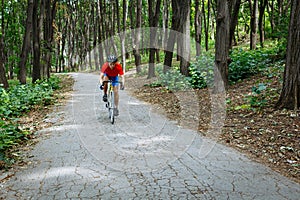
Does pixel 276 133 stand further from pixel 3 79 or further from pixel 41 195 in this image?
pixel 3 79

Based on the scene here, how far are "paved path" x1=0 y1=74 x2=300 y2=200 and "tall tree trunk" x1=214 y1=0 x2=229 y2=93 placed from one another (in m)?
4.27

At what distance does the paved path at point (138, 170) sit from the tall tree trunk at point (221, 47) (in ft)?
14.0

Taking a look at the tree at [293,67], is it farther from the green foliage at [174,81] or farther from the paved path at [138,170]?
the green foliage at [174,81]

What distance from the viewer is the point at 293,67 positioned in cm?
751

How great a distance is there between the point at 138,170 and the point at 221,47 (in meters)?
7.63

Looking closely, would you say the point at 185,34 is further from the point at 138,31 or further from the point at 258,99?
the point at 138,31

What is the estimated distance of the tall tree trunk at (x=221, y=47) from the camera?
442 inches

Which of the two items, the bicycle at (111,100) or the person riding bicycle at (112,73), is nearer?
the bicycle at (111,100)

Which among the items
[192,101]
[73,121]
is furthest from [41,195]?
[192,101]

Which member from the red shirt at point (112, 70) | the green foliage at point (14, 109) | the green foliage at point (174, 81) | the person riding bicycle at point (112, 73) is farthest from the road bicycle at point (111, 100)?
the green foliage at point (174, 81)

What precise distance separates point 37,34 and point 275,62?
1332cm

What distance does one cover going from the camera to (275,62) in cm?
1395

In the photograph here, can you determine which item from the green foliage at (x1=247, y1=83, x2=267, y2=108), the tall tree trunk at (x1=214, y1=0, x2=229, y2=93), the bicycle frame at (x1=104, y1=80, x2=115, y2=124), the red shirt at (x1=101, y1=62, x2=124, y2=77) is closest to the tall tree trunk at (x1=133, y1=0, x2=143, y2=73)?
the tall tree trunk at (x1=214, y1=0, x2=229, y2=93)

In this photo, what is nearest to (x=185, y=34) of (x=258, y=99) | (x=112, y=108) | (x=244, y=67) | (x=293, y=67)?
(x=244, y=67)
